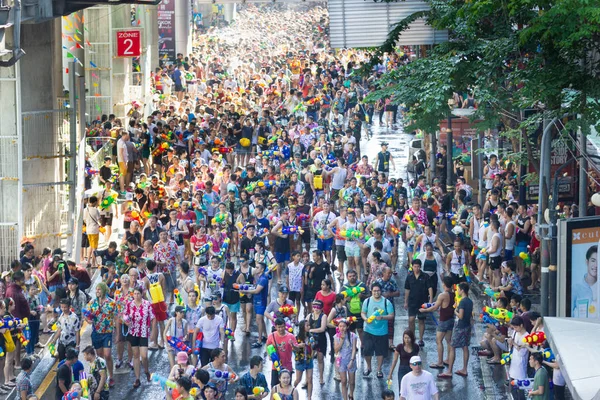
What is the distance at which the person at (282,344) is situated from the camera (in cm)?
1616

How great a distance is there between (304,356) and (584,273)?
4.09m

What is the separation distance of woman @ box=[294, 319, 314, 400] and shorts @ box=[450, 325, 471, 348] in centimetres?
244

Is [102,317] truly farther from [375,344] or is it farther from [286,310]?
[375,344]

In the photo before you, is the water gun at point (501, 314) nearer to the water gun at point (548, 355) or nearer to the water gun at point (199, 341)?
the water gun at point (548, 355)

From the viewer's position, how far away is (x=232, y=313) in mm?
19297

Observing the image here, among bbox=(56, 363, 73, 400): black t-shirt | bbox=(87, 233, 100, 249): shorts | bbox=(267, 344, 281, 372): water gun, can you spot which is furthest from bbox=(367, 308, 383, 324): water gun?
bbox=(87, 233, 100, 249): shorts

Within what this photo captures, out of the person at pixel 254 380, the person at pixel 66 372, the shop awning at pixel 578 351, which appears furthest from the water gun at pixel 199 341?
the shop awning at pixel 578 351

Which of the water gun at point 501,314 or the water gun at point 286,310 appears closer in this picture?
the water gun at point 501,314

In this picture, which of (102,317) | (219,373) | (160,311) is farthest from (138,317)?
(219,373)

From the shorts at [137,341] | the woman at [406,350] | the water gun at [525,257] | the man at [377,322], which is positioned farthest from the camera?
the water gun at [525,257]

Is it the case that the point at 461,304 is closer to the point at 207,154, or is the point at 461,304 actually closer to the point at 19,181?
the point at 19,181

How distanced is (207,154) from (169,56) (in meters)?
26.5

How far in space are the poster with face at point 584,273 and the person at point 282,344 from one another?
395 cm

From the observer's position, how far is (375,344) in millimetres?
17516
